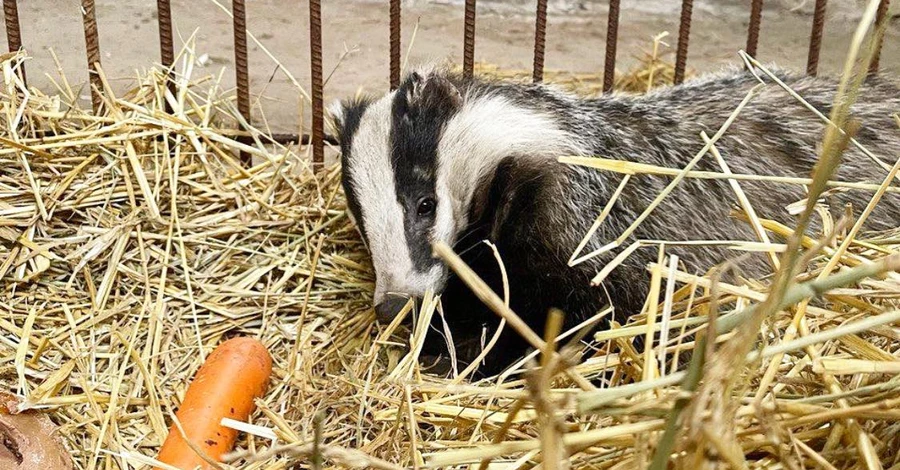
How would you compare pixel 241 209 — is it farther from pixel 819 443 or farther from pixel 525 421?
pixel 819 443

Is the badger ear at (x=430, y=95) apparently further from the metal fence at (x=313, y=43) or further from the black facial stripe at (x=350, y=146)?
the metal fence at (x=313, y=43)

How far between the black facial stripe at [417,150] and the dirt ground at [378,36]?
159 cm

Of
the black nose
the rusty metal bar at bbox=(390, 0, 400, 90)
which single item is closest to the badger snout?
the black nose

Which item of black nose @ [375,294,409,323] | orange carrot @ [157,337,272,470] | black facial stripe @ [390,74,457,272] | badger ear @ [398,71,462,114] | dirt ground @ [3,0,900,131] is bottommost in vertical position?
orange carrot @ [157,337,272,470]

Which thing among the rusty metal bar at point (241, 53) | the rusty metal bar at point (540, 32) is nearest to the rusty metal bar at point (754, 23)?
the rusty metal bar at point (540, 32)

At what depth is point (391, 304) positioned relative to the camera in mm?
2547

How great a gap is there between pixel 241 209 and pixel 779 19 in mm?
4617

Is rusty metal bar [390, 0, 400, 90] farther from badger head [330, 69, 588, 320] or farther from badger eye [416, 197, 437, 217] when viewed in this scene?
badger eye [416, 197, 437, 217]

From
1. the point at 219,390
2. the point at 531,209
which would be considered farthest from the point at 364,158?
the point at 219,390

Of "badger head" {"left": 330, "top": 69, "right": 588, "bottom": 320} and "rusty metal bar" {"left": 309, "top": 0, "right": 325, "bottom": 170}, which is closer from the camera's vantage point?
"badger head" {"left": 330, "top": 69, "right": 588, "bottom": 320}

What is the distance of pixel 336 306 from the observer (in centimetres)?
291

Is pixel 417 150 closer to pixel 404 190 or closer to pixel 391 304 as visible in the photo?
pixel 404 190

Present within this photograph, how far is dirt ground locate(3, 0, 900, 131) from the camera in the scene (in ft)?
15.8

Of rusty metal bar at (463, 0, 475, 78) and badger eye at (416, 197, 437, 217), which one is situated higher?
rusty metal bar at (463, 0, 475, 78)
